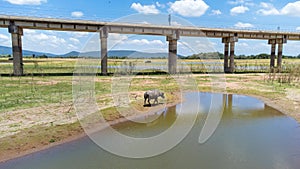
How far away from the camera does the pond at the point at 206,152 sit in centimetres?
680

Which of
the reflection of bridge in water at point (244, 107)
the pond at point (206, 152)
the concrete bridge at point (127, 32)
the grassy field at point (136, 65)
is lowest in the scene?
the pond at point (206, 152)

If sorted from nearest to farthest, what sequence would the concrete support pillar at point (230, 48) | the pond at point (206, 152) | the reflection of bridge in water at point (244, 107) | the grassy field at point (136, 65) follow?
the pond at point (206, 152)
the reflection of bridge in water at point (244, 107)
the grassy field at point (136, 65)
the concrete support pillar at point (230, 48)

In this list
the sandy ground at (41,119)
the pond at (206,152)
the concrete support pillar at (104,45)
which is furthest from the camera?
the concrete support pillar at (104,45)

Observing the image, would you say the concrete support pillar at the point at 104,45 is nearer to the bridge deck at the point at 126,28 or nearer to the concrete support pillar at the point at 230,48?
the bridge deck at the point at 126,28

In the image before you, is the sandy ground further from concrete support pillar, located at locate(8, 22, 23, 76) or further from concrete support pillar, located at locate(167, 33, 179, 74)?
concrete support pillar, located at locate(167, 33, 179, 74)

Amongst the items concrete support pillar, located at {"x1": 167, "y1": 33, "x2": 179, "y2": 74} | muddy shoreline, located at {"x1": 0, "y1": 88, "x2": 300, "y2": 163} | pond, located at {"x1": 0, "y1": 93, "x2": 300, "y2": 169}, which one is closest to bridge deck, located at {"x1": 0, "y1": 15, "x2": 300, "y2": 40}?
concrete support pillar, located at {"x1": 167, "y1": 33, "x2": 179, "y2": 74}

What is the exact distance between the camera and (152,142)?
8773 mm

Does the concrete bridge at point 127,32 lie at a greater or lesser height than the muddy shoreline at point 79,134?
greater

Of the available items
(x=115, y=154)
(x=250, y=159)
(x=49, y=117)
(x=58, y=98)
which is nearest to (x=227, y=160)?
(x=250, y=159)

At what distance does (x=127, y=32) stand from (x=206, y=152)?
2911 cm

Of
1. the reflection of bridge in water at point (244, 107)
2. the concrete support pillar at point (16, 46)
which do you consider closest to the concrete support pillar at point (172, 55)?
the reflection of bridge in water at point (244, 107)

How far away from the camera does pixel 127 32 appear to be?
34.5 meters

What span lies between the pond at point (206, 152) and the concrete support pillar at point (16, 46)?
981 inches

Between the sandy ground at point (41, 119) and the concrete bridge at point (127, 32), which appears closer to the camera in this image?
the sandy ground at point (41, 119)
